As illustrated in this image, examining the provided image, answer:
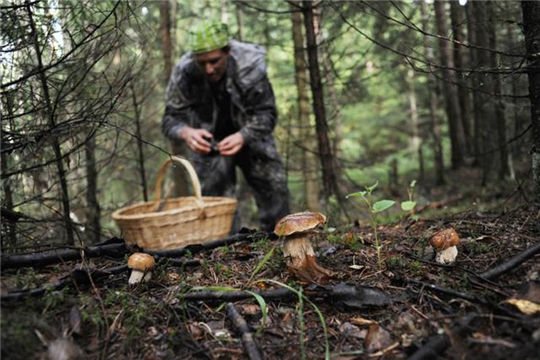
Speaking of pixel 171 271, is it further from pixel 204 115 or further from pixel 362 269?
pixel 204 115

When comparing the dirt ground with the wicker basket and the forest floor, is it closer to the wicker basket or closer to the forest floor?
the forest floor

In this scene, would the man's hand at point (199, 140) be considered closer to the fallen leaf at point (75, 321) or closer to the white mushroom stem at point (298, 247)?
the white mushroom stem at point (298, 247)

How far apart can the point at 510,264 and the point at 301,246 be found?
1163 millimetres

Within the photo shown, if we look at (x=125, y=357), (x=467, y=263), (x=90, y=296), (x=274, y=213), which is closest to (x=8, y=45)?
(x=90, y=296)

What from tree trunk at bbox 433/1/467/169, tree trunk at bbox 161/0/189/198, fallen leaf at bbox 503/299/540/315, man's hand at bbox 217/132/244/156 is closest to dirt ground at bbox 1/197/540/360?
fallen leaf at bbox 503/299/540/315

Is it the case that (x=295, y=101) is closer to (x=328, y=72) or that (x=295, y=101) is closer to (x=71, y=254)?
(x=328, y=72)

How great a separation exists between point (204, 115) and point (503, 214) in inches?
164

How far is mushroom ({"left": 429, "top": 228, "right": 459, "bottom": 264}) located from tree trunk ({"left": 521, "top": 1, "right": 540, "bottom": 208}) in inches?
42.8

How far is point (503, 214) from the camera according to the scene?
130 inches

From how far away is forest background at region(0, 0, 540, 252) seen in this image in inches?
112

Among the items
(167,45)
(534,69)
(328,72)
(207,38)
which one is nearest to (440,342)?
(534,69)

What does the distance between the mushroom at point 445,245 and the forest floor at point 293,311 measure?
7cm

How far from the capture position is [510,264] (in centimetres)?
212

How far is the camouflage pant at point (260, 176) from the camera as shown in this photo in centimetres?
572
